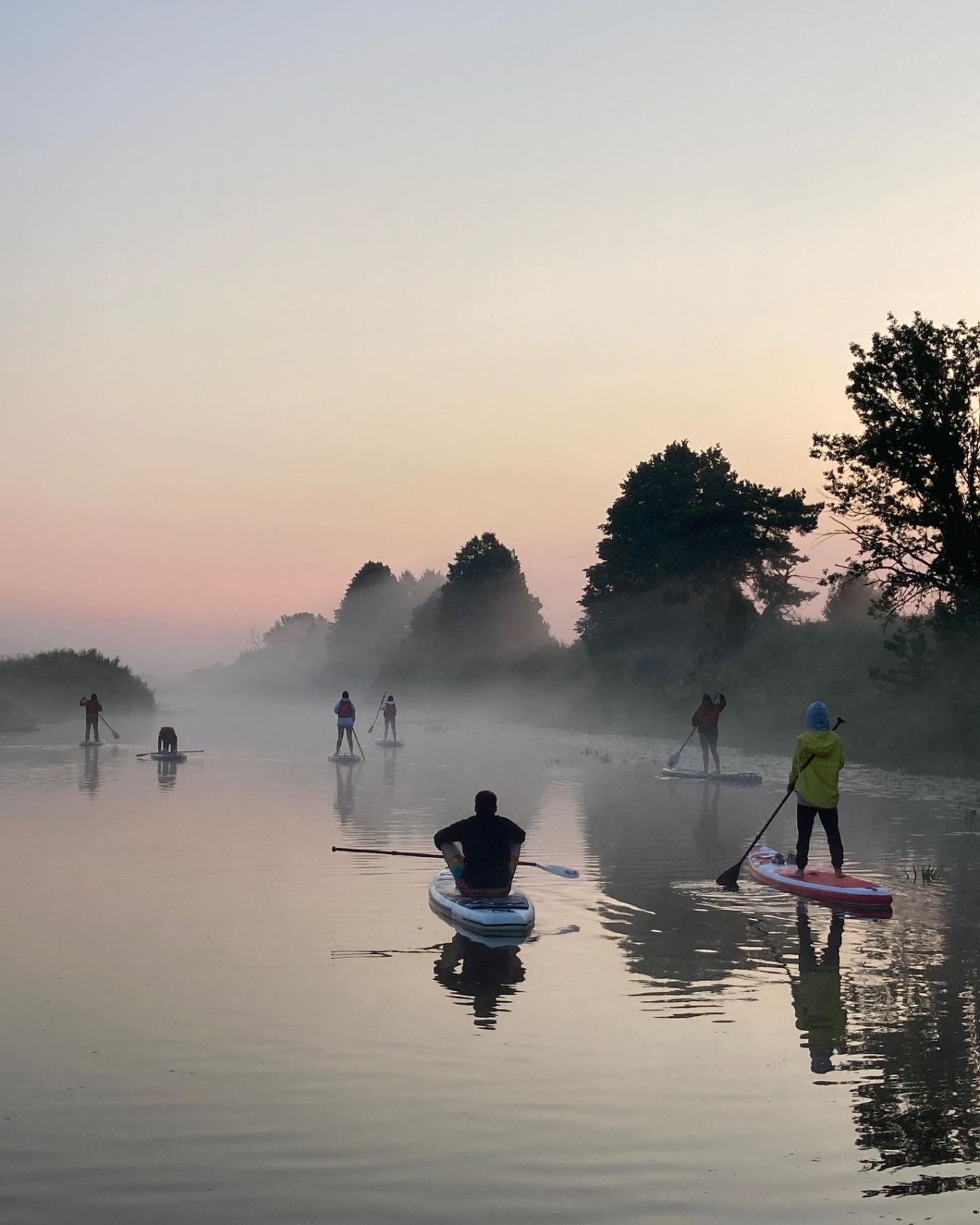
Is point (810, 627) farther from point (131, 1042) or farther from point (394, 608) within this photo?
point (394, 608)

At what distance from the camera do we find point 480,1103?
27.2 ft

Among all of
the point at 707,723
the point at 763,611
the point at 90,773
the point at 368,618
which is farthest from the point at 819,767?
the point at 368,618

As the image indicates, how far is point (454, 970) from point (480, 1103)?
13.5 ft

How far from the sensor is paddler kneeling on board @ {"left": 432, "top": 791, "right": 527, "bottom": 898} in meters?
14.6

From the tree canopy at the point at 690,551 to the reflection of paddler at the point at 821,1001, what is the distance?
5314 cm

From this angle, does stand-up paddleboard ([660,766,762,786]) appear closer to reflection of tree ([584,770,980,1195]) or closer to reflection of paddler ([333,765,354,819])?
reflection of paddler ([333,765,354,819])

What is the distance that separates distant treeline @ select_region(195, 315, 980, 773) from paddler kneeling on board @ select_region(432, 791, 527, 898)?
2252 cm

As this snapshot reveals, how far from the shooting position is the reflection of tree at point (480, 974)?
10969 millimetres

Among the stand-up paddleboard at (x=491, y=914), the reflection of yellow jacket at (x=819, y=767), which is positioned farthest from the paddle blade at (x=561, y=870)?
the reflection of yellow jacket at (x=819, y=767)

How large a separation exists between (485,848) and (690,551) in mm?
63185

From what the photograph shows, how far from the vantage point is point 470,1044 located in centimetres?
977

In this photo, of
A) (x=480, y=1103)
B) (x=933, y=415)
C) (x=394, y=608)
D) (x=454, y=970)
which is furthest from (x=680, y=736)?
(x=394, y=608)

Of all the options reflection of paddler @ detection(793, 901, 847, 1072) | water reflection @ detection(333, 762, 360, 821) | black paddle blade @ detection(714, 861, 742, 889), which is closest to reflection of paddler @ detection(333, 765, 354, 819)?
water reflection @ detection(333, 762, 360, 821)

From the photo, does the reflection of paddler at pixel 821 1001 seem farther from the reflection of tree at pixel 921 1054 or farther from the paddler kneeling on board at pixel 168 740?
the paddler kneeling on board at pixel 168 740
